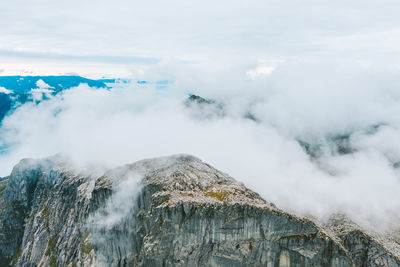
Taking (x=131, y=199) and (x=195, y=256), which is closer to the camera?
(x=195, y=256)

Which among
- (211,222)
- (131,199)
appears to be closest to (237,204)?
(211,222)

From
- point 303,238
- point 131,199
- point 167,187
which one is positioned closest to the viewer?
point 303,238

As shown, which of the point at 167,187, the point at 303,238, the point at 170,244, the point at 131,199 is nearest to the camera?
the point at 303,238

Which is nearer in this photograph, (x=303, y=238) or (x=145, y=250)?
(x=303, y=238)

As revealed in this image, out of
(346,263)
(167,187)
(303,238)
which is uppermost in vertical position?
(167,187)

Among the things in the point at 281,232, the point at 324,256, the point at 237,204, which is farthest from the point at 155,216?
the point at 324,256

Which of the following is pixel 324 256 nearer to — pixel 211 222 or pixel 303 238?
pixel 303 238

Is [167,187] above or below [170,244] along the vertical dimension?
above

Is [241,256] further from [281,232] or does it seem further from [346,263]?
[346,263]

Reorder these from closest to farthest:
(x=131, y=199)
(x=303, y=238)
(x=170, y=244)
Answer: (x=303, y=238) → (x=170, y=244) → (x=131, y=199)
